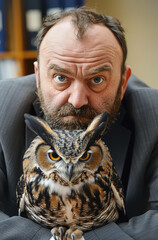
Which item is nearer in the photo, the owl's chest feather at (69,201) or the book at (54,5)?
the owl's chest feather at (69,201)

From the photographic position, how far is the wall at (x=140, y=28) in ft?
6.23

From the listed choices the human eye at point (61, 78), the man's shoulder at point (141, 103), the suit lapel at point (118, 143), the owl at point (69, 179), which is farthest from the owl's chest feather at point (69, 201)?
the man's shoulder at point (141, 103)

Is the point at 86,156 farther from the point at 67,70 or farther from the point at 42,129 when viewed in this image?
the point at 67,70

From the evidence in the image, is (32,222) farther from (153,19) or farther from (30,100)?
(153,19)

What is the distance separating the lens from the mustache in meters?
0.74

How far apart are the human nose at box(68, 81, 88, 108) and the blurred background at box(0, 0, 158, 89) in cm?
105

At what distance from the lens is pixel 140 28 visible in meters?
1.95

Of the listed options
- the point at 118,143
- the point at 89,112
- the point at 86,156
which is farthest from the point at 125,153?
the point at 86,156

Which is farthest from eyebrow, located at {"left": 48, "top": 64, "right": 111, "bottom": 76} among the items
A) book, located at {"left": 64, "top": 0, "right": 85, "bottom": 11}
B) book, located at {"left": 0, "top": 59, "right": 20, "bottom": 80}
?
book, located at {"left": 0, "top": 59, "right": 20, "bottom": 80}

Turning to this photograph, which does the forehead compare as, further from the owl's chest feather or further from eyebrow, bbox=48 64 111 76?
the owl's chest feather

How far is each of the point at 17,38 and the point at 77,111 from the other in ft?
3.86

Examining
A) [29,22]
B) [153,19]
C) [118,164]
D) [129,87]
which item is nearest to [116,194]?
[118,164]

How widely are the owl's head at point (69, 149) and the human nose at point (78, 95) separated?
137 mm

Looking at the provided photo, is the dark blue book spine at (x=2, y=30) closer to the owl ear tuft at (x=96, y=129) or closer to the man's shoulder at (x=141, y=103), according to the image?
the man's shoulder at (x=141, y=103)
